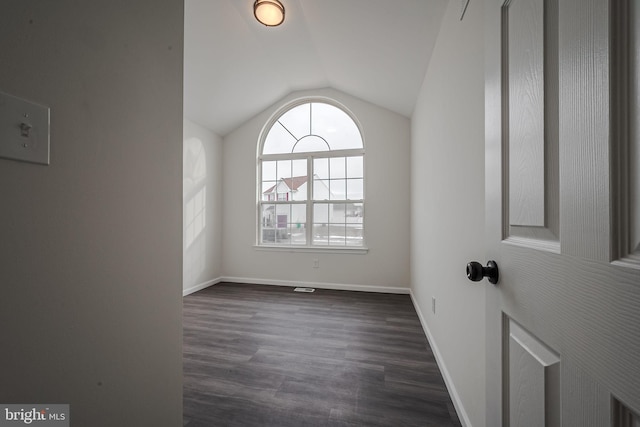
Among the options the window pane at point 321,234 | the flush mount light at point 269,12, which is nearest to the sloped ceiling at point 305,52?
the flush mount light at point 269,12

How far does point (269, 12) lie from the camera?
231 cm

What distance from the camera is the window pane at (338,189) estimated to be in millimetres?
4117

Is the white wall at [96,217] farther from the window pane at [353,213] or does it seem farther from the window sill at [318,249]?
the window pane at [353,213]

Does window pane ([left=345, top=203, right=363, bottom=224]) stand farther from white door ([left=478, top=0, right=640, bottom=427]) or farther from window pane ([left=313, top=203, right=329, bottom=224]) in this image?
white door ([left=478, top=0, right=640, bottom=427])

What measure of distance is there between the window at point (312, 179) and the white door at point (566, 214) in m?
3.33

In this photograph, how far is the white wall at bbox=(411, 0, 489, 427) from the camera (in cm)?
120

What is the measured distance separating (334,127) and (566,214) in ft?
12.9

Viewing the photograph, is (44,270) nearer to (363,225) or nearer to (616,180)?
(616,180)

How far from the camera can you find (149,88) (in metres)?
0.84

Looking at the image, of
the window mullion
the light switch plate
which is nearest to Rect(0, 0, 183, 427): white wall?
the light switch plate

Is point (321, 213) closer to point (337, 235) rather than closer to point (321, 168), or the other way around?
point (337, 235)

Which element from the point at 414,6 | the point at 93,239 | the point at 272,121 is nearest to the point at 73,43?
the point at 93,239

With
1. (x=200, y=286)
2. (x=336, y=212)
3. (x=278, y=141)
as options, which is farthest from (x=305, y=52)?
(x=200, y=286)

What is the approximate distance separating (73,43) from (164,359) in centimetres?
94
